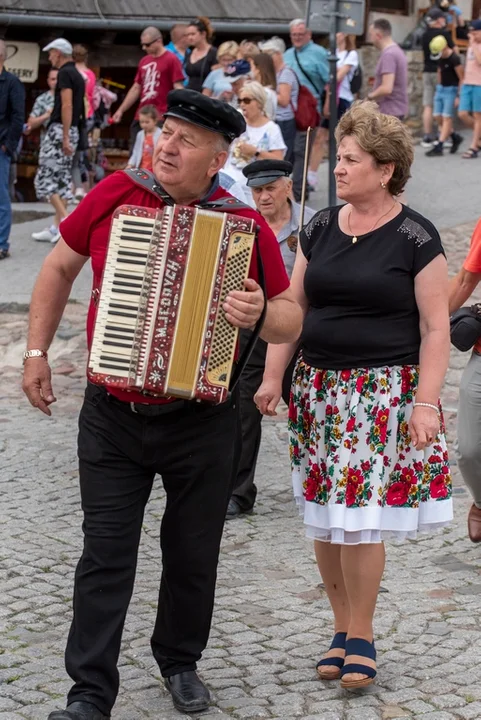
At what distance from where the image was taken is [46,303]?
14.2 ft

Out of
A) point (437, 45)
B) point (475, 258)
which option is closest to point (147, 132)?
point (437, 45)

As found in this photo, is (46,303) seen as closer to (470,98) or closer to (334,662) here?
(334,662)

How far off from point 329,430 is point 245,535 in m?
2.14

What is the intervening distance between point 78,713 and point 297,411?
1282mm

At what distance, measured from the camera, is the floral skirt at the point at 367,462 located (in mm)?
4430

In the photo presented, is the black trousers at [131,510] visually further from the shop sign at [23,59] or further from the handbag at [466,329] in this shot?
the shop sign at [23,59]

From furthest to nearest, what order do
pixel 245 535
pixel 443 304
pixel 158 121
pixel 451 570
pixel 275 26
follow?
pixel 275 26
pixel 158 121
pixel 245 535
pixel 451 570
pixel 443 304

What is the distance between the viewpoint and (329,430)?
449 centimetres

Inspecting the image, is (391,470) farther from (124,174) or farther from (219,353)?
(124,174)

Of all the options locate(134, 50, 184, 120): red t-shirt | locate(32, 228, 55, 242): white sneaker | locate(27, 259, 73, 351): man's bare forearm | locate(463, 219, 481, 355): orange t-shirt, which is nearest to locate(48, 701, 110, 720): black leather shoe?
locate(27, 259, 73, 351): man's bare forearm

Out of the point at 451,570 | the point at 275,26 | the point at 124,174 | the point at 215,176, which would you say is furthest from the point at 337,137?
the point at 275,26

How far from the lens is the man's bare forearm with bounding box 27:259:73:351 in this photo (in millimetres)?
4301

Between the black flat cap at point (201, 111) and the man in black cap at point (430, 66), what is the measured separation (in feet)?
50.1

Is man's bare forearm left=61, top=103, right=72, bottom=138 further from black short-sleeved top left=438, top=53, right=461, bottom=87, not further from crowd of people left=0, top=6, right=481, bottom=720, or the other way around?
crowd of people left=0, top=6, right=481, bottom=720
